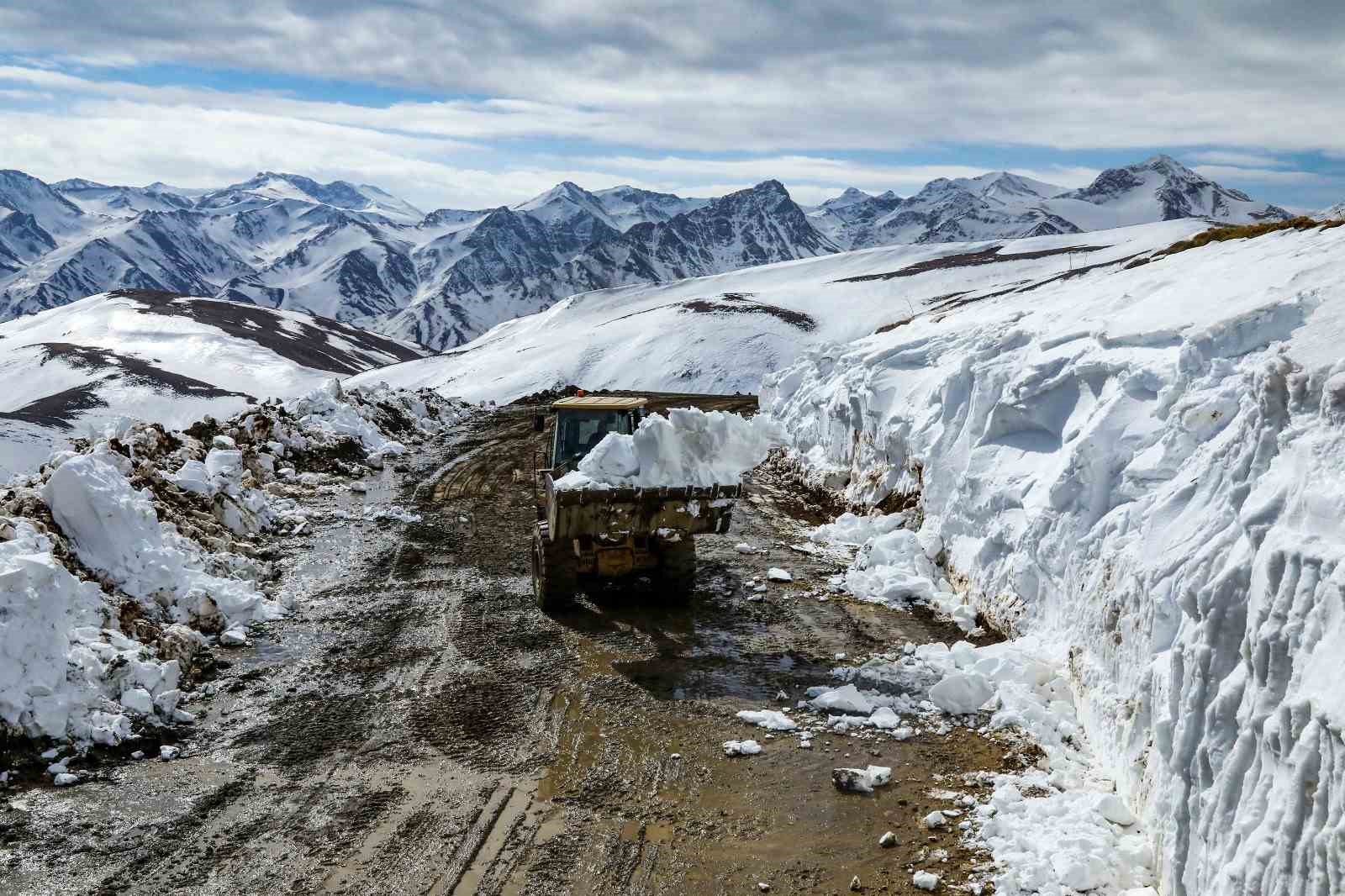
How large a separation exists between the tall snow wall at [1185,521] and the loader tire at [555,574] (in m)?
5.38

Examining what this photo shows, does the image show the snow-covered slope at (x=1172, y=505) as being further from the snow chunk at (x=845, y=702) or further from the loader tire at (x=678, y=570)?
the loader tire at (x=678, y=570)

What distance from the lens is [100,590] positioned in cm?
981

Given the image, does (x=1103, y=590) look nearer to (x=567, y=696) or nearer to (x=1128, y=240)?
(x=567, y=696)

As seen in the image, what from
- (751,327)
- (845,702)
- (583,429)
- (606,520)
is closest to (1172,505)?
(845,702)

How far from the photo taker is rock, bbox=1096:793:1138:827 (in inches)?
249

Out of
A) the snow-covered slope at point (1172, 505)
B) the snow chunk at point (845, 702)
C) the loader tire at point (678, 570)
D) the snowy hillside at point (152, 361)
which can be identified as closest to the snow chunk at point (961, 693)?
the snow chunk at point (845, 702)

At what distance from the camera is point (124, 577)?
10.5 meters

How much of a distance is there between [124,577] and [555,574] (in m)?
5.26

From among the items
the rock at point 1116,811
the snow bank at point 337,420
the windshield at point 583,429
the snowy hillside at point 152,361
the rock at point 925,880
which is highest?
the windshield at point 583,429

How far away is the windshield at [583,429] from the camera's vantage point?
1250 cm

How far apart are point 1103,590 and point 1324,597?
3.38m

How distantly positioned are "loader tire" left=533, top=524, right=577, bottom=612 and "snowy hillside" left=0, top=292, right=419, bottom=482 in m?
25.0

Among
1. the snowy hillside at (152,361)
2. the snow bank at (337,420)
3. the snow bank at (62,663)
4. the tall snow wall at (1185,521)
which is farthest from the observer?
the snowy hillside at (152,361)

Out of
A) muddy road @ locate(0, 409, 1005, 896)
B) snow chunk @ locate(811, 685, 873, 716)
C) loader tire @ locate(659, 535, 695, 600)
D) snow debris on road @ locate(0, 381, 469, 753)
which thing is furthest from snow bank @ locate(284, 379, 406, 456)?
snow chunk @ locate(811, 685, 873, 716)
